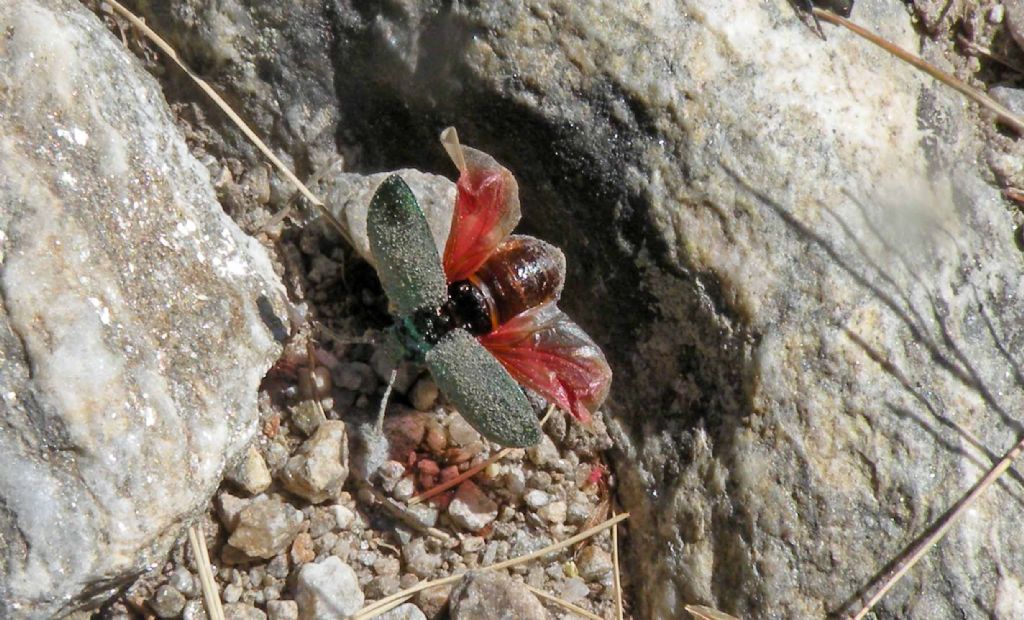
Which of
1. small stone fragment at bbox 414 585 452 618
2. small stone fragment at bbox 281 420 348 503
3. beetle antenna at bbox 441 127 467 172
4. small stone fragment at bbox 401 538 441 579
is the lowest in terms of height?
small stone fragment at bbox 414 585 452 618

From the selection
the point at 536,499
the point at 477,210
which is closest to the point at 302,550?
the point at 536,499

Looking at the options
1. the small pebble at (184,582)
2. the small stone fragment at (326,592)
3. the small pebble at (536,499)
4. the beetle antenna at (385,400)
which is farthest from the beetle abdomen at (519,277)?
the small pebble at (184,582)

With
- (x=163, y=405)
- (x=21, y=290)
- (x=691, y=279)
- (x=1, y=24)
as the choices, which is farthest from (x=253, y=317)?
(x=691, y=279)

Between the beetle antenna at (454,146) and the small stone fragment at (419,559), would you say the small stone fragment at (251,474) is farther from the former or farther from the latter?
the beetle antenna at (454,146)

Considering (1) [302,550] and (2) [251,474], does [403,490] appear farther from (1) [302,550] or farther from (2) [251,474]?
(2) [251,474]

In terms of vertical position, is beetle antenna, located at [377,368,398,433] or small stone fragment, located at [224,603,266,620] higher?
beetle antenna, located at [377,368,398,433]

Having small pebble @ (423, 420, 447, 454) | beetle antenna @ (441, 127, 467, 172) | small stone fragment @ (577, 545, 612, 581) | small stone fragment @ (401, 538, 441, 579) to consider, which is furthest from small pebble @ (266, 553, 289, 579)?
beetle antenna @ (441, 127, 467, 172)

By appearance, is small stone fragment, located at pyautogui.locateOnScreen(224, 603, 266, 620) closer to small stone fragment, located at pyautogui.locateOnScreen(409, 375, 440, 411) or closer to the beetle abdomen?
small stone fragment, located at pyautogui.locateOnScreen(409, 375, 440, 411)
